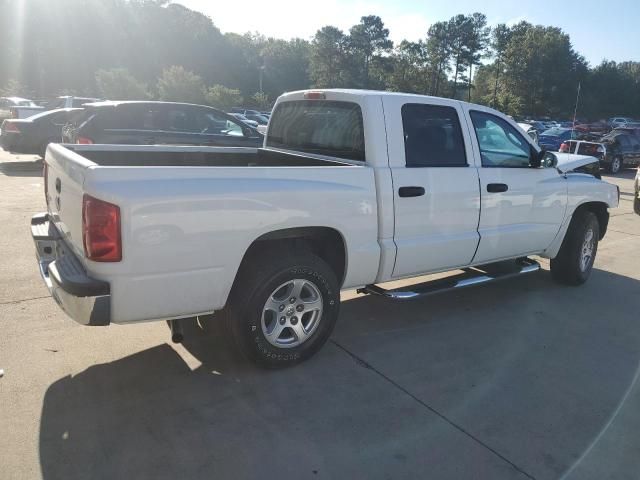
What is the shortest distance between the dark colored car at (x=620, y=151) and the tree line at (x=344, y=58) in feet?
181

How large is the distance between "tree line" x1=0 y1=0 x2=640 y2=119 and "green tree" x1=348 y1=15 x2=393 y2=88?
0.18m

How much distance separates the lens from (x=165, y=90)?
33.3 metres

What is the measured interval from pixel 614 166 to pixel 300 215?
20.6 m

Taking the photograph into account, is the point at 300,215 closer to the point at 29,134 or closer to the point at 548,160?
the point at 548,160

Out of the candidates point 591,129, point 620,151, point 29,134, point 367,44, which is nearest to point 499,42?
point 367,44

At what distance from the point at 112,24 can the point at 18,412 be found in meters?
91.3

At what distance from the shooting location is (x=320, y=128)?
4.69 metres

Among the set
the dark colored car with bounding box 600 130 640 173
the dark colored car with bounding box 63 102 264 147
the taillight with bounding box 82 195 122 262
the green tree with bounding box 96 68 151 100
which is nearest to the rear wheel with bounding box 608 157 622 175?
the dark colored car with bounding box 600 130 640 173

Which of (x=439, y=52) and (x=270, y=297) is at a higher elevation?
(x=439, y=52)

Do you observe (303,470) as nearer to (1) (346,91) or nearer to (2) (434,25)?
(1) (346,91)

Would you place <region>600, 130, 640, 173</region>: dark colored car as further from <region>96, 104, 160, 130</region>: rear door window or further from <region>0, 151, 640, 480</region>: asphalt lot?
<region>0, 151, 640, 480</region>: asphalt lot

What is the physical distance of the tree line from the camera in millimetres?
74688

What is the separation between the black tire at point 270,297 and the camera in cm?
351

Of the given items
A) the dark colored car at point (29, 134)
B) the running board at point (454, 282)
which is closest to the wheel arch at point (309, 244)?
the running board at point (454, 282)
